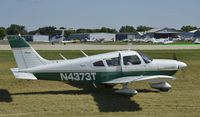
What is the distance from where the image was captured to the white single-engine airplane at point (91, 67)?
13930 mm

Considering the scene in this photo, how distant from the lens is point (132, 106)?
11.9 m

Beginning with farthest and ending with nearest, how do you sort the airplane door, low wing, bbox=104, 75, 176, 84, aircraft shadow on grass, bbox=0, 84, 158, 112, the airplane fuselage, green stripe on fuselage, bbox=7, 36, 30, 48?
the airplane door < the airplane fuselage < green stripe on fuselage, bbox=7, 36, 30, 48 < low wing, bbox=104, 75, 176, 84 < aircraft shadow on grass, bbox=0, 84, 158, 112

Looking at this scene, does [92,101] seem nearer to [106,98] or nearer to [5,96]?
[106,98]

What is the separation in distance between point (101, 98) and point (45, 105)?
2266mm

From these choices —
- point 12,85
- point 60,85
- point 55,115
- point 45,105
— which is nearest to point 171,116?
point 55,115

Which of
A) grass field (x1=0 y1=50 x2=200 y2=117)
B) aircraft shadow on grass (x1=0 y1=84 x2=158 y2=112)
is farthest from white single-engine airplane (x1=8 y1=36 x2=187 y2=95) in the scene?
grass field (x1=0 y1=50 x2=200 y2=117)

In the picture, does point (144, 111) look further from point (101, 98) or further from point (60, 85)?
point (60, 85)

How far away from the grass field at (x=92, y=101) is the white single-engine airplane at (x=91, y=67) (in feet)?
2.21

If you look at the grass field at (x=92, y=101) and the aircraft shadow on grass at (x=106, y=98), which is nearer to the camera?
the grass field at (x=92, y=101)

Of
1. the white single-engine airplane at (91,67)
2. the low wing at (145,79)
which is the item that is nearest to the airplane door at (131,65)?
the white single-engine airplane at (91,67)

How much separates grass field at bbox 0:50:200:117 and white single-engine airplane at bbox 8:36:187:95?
67cm

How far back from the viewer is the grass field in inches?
430

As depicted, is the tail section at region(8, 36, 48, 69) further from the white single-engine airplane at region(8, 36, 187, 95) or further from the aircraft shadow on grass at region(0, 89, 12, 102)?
the aircraft shadow on grass at region(0, 89, 12, 102)

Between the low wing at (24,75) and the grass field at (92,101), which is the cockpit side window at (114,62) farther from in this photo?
the low wing at (24,75)
